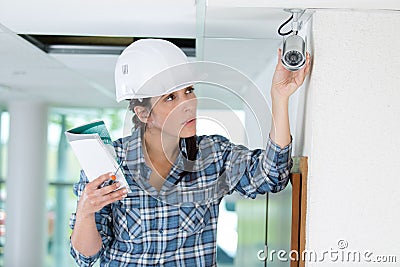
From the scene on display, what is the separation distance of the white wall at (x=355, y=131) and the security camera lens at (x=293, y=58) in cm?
5

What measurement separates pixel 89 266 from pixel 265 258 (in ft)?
2.26

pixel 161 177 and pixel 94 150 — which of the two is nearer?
pixel 94 150

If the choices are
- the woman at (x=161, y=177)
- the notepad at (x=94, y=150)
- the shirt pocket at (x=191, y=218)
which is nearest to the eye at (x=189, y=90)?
the woman at (x=161, y=177)

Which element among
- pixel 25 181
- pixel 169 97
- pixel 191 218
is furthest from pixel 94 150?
pixel 25 181

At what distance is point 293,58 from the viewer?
1.57 meters

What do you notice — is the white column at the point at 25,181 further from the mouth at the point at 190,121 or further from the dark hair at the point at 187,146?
the mouth at the point at 190,121

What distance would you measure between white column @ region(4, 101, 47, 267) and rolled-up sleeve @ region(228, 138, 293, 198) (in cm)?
385

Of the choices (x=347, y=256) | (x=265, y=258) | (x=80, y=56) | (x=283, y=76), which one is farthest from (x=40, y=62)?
(x=347, y=256)

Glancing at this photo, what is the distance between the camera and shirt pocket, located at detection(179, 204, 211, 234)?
1830mm

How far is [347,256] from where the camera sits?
1.58 m

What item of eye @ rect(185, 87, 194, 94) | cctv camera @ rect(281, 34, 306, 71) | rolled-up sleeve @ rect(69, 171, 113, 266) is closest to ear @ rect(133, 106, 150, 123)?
eye @ rect(185, 87, 194, 94)

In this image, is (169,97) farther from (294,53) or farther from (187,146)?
(294,53)

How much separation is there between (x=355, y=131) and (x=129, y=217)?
2.11 feet

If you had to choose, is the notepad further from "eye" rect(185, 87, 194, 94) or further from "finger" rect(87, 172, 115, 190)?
"eye" rect(185, 87, 194, 94)
